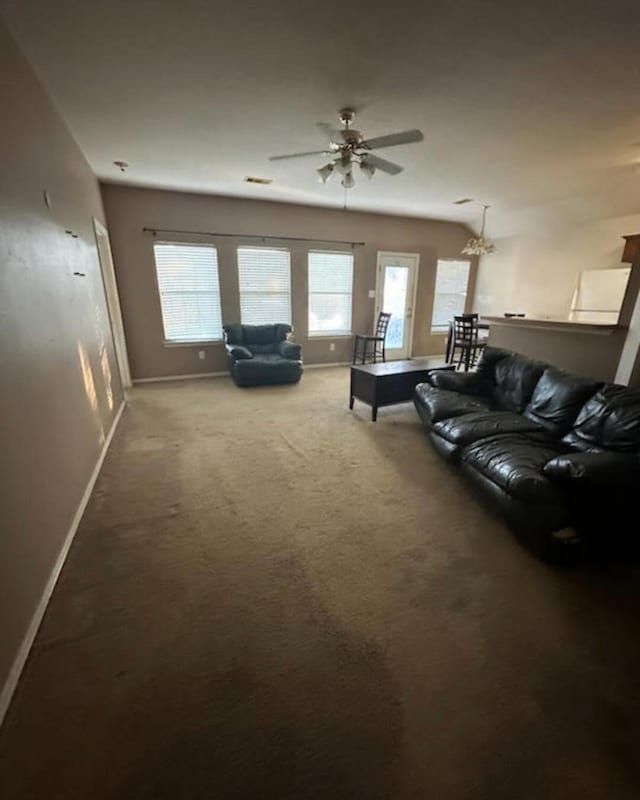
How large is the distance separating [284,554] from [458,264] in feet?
23.5

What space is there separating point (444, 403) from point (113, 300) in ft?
14.4

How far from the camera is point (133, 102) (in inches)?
101

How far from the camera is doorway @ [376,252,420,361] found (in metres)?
6.78

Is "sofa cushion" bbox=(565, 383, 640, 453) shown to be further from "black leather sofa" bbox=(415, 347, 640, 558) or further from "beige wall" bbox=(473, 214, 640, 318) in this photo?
"beige wall" bbox=(473, 214, 640, 318)

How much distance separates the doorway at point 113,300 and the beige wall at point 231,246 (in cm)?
21

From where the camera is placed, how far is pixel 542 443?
2572 mm

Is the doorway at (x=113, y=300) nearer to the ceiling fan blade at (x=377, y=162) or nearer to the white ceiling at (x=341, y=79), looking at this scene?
the white ceiling at (x=341, y=79)

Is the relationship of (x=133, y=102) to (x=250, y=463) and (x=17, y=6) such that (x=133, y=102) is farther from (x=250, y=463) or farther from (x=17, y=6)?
(x=250, y=463)

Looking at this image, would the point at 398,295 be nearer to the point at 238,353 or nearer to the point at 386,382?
the point at 238,353

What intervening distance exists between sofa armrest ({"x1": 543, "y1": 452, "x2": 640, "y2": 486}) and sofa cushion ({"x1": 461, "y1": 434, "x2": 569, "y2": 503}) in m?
0.11

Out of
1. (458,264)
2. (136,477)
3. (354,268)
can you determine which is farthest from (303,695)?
(458,264)

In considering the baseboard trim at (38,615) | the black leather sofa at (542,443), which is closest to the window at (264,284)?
the black leather sofa at (542,443)

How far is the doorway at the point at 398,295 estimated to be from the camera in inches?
267

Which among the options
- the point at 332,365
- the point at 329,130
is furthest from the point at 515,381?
the point at 332,365
